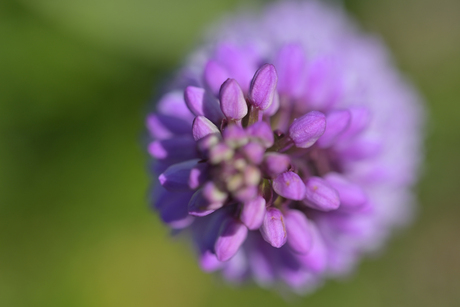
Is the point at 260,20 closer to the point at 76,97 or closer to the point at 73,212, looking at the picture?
the point at 76,97

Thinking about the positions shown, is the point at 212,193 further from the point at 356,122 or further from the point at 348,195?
the point at 356,122

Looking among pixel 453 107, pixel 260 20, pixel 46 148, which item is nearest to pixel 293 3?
pixel 260 20

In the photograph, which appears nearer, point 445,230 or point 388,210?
point 388,210

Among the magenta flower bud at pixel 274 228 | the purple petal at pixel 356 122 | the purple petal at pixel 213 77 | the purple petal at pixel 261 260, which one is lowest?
the purple petal at pixel 261 260

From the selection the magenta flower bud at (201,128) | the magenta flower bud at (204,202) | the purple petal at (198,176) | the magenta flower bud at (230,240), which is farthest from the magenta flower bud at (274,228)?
the magenta flower bud at (201,128)

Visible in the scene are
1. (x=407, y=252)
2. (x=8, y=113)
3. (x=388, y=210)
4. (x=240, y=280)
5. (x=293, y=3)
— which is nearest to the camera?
(x=240, y=280)

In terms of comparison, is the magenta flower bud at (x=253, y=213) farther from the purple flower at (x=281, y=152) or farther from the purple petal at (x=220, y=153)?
the purple petal at (x=220, y=153)

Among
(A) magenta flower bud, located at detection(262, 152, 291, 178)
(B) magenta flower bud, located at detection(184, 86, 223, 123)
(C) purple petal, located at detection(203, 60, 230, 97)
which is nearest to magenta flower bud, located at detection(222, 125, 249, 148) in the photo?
(A) magenta flower bud, located at detection(262, 152, 291, 178)
